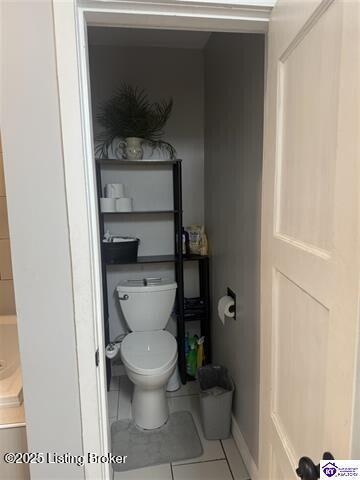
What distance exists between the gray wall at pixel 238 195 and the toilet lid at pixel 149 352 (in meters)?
0.38

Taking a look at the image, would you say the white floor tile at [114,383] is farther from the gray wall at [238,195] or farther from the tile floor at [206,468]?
the gray wall at [238,195]

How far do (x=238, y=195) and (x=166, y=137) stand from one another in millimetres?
979

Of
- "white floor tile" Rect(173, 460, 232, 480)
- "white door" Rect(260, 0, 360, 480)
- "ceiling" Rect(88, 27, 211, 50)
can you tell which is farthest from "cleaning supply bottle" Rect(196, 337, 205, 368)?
"ceiling" Rect(88, 27, 211, 50)

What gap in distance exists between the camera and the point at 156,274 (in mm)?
2508

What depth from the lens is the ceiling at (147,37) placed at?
2121 millimetres

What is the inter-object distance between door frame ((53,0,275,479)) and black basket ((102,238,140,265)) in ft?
3.80

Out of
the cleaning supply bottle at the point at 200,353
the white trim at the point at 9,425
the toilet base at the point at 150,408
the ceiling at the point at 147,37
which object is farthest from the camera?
the cleaning supply bottle at the point at 200,353

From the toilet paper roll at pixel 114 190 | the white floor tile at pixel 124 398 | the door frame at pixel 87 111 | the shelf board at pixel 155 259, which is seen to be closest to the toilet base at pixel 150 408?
the white floor tile at pixel 124 398

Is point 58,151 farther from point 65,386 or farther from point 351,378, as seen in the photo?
point 351,378

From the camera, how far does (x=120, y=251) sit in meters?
2.23

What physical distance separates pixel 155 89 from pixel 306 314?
82.8 inches

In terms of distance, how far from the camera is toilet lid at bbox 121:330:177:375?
1872mm

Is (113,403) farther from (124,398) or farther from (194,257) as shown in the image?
(194,257)

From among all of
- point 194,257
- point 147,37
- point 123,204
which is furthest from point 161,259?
point 147,37
